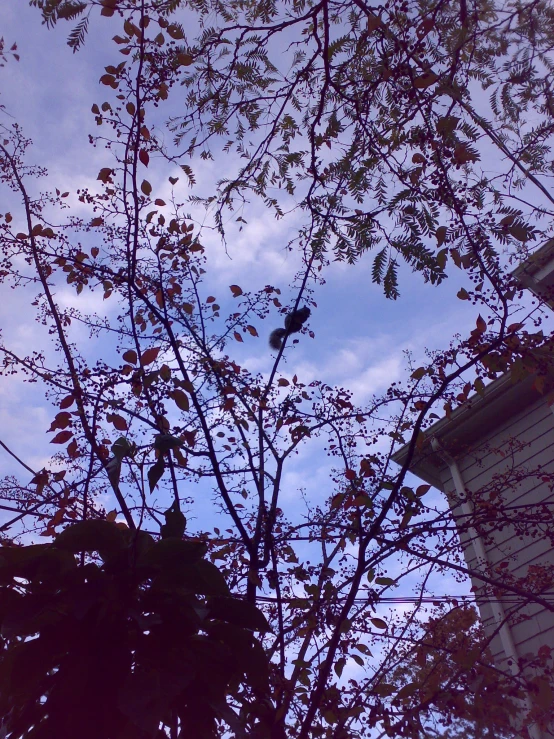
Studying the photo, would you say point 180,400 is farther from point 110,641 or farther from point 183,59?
point 183,59

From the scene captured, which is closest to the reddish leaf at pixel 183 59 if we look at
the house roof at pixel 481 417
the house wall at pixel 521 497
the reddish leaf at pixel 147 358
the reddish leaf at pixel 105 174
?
the reddish leaf at pixel 105 174

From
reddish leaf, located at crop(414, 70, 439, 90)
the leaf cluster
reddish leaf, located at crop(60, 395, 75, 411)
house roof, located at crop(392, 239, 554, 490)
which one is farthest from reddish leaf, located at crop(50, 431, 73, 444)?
house roof, located at crop(392, 239, 554, 490)

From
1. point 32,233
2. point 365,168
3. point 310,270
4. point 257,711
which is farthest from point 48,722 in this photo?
point 365,168

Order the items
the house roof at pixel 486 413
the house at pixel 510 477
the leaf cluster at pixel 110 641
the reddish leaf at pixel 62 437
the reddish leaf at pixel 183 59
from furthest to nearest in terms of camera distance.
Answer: the house roof at pixel 486 413, the house at pixel 510 477, the reddish leaf at pixel 183 59, the reddish leaf at pixel 62 437, the leaf cluster at pixel 110 641

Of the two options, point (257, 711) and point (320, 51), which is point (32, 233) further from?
point (257, 711)

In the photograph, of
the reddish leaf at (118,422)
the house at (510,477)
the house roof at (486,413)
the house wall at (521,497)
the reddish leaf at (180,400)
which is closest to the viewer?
the reddish leaf at (180,400)

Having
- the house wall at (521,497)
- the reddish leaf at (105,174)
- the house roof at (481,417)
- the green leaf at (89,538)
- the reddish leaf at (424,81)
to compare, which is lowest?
the green leaf at (89,538)

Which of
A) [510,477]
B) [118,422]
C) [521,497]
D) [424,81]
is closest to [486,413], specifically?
[521,497]

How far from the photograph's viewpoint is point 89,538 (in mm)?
1947

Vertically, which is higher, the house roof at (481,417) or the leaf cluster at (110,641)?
the house roof at (481,417)

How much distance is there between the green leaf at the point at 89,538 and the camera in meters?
1.94

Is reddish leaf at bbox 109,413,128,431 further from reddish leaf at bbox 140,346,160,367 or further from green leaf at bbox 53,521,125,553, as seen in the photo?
green leaf at bbox 53,521,125,553

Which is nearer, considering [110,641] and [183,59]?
[110,641]

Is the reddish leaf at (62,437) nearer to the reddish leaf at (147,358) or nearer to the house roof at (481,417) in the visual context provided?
the reddish leaf at (147,358)
